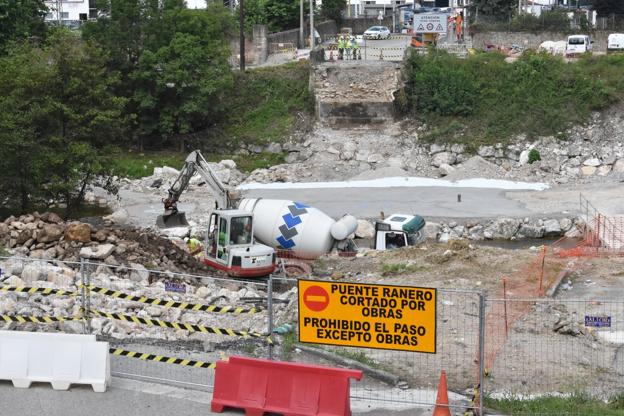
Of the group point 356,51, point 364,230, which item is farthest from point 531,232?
point 356,51

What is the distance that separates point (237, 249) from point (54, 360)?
10.6 m

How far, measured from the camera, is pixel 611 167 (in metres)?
42.8

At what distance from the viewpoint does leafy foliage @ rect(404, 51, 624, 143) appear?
46.6 meters

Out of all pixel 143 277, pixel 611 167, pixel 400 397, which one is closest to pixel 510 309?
pixel 400 397

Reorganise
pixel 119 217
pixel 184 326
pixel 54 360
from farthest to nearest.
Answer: pixel 119 217 < pixel 184 326 < pixel 54 360

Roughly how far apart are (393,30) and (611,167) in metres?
28.5

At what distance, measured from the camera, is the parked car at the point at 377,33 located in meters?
61.7

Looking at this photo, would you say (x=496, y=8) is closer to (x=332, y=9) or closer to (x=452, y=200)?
(x=332, y=9)

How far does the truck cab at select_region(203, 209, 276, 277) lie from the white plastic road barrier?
10.1 metres

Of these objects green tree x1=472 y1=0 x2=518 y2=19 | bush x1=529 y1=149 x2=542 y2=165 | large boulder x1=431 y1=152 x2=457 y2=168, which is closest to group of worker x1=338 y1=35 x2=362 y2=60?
large boulder x1=431 y1=152 x2=457 y2=168

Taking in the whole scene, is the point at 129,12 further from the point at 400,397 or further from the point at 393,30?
the point at 400,397

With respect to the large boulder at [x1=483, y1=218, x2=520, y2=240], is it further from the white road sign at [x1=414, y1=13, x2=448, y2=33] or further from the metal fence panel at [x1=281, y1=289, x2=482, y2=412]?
the white road sign at [x1=414, y1=13, x2=448, y2=33]

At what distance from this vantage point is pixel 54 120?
33531mm

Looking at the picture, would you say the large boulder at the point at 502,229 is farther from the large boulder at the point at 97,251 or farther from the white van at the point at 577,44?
the white van at the point at 577,44
